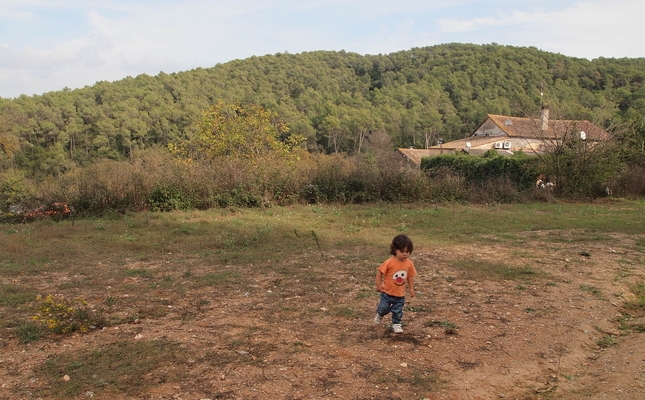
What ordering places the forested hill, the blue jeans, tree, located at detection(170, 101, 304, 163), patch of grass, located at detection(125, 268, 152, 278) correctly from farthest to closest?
the forested hill, tree, located at detection(170, 101, 304, 163), patch of grass, located at detection(125, 268, 152, 278), the blue jeans

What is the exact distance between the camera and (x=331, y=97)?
67.8 meters

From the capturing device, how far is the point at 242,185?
1573 cm

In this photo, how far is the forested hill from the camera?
1829 inches

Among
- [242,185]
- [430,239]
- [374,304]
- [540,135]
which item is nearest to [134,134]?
[242,185]

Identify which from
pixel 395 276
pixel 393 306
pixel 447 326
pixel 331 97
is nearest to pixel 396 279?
pixel 395 276

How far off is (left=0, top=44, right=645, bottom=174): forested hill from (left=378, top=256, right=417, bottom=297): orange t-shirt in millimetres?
40211

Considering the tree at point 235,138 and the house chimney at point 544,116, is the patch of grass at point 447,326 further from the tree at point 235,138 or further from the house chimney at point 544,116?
the house chimney at point 544,116

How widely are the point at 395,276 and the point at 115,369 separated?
8.55 feet

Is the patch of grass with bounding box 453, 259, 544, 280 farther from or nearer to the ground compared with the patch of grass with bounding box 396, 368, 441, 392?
nearer to the ground

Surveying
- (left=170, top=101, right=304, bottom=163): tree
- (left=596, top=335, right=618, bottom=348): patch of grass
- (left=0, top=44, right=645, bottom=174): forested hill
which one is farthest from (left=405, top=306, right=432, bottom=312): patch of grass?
(left=0, top=44, right=645, bottom=174): forested hill

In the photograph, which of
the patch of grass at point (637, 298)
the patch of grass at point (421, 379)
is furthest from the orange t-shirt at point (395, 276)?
the patch of grass at point (637, 298)

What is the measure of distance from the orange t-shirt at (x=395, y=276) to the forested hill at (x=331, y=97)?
40.2 metres

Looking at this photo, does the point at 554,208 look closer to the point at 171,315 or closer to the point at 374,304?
the point at 374,304

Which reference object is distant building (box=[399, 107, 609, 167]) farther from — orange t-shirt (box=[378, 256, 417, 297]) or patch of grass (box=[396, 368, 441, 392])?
patch of grass (box=[396, 368, 441, 392])
